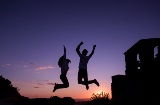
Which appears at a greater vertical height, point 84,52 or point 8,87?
point 84,52

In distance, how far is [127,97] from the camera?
401 inches

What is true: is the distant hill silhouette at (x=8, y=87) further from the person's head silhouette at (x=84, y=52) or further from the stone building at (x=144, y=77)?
the stone building at (x=144, y=77)

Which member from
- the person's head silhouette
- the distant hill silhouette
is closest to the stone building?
the person's head silhouette

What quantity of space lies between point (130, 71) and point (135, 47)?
1291 mm

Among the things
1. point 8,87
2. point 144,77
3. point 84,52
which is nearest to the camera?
point 144,77

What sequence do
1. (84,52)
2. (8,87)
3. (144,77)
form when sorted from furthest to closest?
(8,87)
(84,52)
(144,77)

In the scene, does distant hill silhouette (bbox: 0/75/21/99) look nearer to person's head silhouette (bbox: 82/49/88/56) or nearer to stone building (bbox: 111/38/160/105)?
person's head silhouette (bbox: 82/49/88/56)

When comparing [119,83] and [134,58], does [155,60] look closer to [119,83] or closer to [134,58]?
[134,58]

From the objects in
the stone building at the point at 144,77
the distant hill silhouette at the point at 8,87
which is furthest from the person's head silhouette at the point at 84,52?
the distant hill silhouette at the point at 8,87

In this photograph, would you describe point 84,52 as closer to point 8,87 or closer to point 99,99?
point 99,99

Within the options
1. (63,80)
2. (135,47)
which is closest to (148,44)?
(135,47)

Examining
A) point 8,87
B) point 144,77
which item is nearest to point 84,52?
point 144,77

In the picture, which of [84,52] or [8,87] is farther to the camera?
[8,87]

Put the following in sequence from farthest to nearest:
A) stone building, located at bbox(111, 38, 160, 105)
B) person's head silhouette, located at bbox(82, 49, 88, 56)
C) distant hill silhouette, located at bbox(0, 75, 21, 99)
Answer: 1. distant hill silhouette, located at bbox(0, 75, 21, 99)
2. person's head silhouette, located at bbox(82, 49, 88, 56)
3. stone building, located at bbox(111, 38, 160, 105)
